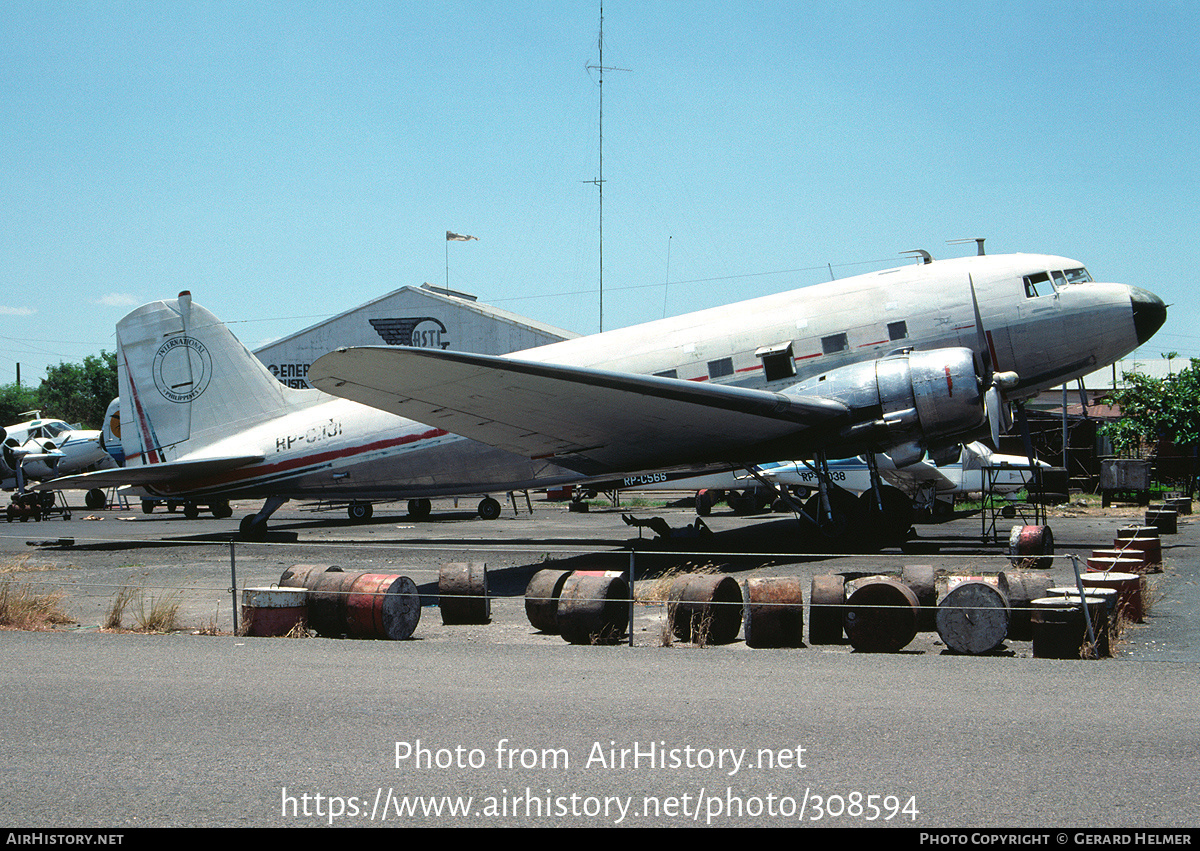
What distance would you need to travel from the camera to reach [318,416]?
69.4ft

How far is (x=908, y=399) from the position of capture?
52.9 ft

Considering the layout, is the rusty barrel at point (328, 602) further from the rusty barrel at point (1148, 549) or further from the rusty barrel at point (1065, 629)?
the rusty barrel at point (1148, 549)

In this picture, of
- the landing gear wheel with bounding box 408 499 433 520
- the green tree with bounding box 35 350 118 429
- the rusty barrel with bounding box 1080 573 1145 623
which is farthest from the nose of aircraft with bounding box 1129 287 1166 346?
the green tree with bounding box 35 350 118 429

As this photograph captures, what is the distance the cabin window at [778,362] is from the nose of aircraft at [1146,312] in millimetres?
6659

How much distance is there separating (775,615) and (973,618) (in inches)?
75.7

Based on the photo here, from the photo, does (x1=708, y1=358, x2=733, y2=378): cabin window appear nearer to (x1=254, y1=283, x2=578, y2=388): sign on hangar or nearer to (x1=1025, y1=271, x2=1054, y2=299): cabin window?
(x1=1025, y1=271, x2=1054, y2=299): cabin window

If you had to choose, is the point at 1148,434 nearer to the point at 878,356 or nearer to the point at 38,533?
the point at 878,356

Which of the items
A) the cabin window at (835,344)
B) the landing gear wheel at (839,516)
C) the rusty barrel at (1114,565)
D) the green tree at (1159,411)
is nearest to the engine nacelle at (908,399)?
the cabin window at (835,344)

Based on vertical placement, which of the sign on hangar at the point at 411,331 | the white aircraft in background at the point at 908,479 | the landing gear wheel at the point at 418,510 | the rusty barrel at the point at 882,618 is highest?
the sign on hangar at the point at 411,331

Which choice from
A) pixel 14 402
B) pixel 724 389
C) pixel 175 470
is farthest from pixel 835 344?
pixel 14 402

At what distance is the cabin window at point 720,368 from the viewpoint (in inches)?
696

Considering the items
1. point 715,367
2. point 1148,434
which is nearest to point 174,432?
point 715,367

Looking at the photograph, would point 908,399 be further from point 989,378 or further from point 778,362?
point 778,362
